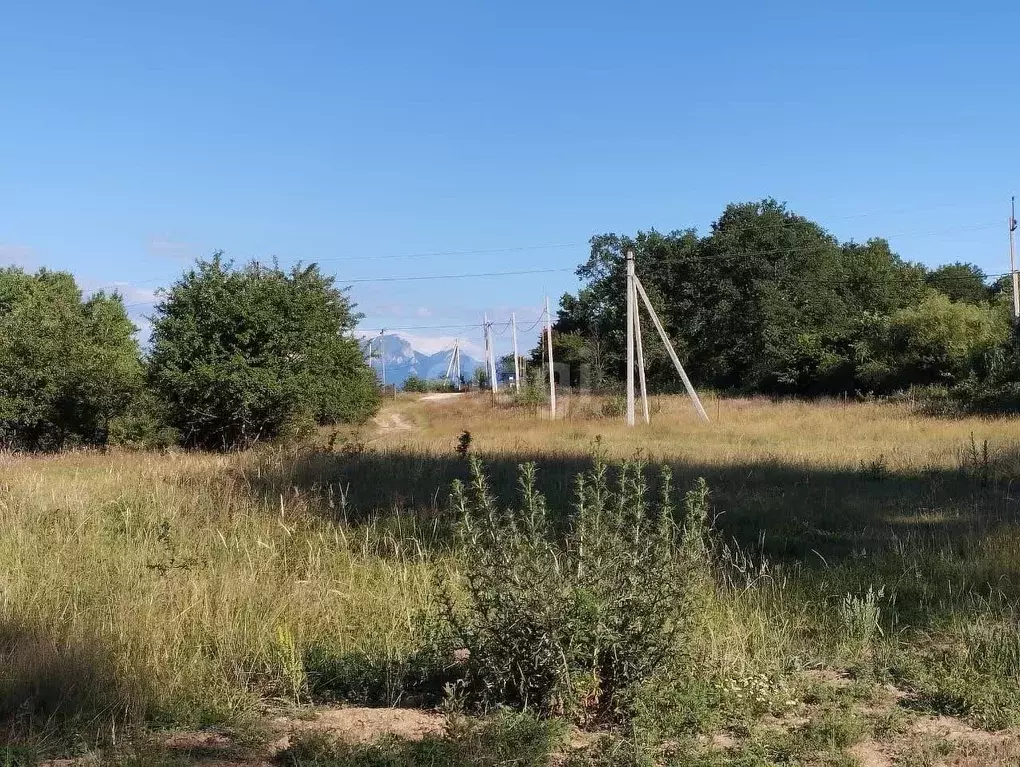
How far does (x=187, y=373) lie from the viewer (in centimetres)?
2161

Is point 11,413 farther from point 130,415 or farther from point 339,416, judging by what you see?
point 339,416

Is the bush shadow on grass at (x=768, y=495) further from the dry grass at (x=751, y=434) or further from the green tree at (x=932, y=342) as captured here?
the green tree at (x=932, y=342)

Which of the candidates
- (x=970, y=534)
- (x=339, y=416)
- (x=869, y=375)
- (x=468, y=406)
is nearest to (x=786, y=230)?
(x=869, y=375)

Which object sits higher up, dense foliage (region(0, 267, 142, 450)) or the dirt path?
dense foliage (region(0, 267, 142, 450))

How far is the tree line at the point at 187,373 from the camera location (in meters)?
21.7

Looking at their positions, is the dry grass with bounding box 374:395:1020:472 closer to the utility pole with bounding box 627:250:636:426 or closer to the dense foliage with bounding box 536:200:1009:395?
the utility pole with bounding box 627:250:636:426

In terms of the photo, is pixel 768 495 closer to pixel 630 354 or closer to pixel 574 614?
pixel 574 614

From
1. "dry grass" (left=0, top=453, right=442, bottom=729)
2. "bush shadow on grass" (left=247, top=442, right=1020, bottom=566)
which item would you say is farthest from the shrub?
"bush shadow on grass" (left=247, top=442, right=1020, bottom=566)

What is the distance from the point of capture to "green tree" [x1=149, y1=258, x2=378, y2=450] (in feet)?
71.4

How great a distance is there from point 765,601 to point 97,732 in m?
3.47

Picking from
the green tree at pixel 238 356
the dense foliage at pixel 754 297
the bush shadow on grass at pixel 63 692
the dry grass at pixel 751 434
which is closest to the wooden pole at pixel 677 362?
the dry grass at pixel 751 434

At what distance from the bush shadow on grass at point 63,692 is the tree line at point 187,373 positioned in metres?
18.5

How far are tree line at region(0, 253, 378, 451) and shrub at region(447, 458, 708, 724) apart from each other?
19396 mm

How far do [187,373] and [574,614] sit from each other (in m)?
20.6
